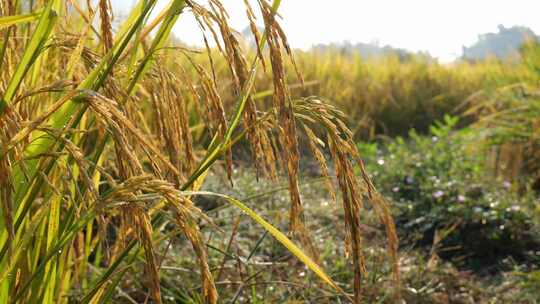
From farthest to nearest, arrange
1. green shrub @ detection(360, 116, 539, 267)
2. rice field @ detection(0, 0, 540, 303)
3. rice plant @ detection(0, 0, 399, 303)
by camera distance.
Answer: green shrub @ detection(360, 116, 539, 267) < rice field @ detection(0, 0, 540, 303) < rice plant @ detection(0, 0, 399, 303)

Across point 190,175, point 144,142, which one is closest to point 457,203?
point 190,175

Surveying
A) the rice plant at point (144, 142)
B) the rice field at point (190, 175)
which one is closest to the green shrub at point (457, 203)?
the rice field at point (190, 175)

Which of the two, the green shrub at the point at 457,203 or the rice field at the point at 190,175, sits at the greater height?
the rice field at the point at 190,175

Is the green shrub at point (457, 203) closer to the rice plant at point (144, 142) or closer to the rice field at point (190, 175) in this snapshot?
the rice field at point (190, 175)

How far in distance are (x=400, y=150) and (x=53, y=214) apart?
421 cm

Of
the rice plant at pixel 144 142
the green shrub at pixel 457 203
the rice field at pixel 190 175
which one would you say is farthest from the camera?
the green shrub at pixel 457 203

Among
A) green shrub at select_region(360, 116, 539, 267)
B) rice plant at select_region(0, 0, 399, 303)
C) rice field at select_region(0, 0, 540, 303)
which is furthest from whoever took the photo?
green shrub at select_region(360, 116, 539, 267)

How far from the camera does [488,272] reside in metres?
3.41

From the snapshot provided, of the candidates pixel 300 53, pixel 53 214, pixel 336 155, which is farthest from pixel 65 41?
pixel 300 53

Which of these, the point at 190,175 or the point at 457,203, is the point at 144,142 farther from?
the point at 457,203

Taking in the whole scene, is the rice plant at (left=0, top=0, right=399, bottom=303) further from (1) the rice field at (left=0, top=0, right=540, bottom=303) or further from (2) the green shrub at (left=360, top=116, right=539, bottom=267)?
(2) the green shrub at (left=360, top=116, right=539, bottom=267)

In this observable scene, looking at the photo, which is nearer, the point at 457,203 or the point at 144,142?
the point at 144,142

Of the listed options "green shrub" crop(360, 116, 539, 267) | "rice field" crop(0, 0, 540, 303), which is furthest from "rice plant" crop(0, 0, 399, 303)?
"green shrub" crop(360, 116, 539, 267)

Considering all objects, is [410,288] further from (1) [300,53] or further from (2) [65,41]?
(1) [300,53]
